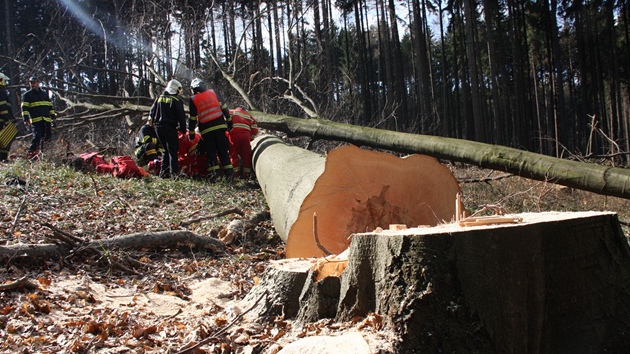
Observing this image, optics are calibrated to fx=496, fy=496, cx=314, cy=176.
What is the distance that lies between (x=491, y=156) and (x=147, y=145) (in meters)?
5.80

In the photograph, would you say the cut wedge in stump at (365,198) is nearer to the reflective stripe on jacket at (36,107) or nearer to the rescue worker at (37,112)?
the rescue worker at (37,112)

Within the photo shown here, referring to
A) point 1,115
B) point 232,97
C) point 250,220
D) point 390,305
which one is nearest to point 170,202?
point 250,220

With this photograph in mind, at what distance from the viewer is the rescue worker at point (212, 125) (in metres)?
7.78

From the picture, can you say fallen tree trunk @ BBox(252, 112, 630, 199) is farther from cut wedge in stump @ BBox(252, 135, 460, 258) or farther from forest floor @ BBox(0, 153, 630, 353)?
cut wedge in stump @ BBox(252, 135, 460, 258)

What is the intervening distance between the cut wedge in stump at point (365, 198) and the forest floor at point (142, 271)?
485 millimetres

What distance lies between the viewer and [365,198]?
349 centimetres

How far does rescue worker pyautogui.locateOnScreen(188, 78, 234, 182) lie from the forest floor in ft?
2.00

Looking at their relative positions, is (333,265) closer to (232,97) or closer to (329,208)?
(329,208)

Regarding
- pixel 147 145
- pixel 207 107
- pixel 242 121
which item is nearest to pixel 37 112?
pixel 147 145

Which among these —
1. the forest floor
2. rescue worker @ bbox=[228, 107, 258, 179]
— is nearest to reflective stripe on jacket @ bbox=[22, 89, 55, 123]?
the forest floor

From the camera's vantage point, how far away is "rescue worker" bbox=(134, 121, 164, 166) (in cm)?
860

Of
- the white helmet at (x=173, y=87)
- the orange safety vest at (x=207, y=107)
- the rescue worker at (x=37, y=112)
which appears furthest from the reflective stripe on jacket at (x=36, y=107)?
the orange safety vest at (x=207, y=107)

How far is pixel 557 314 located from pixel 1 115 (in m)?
10.2

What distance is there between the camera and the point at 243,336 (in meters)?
2.50
